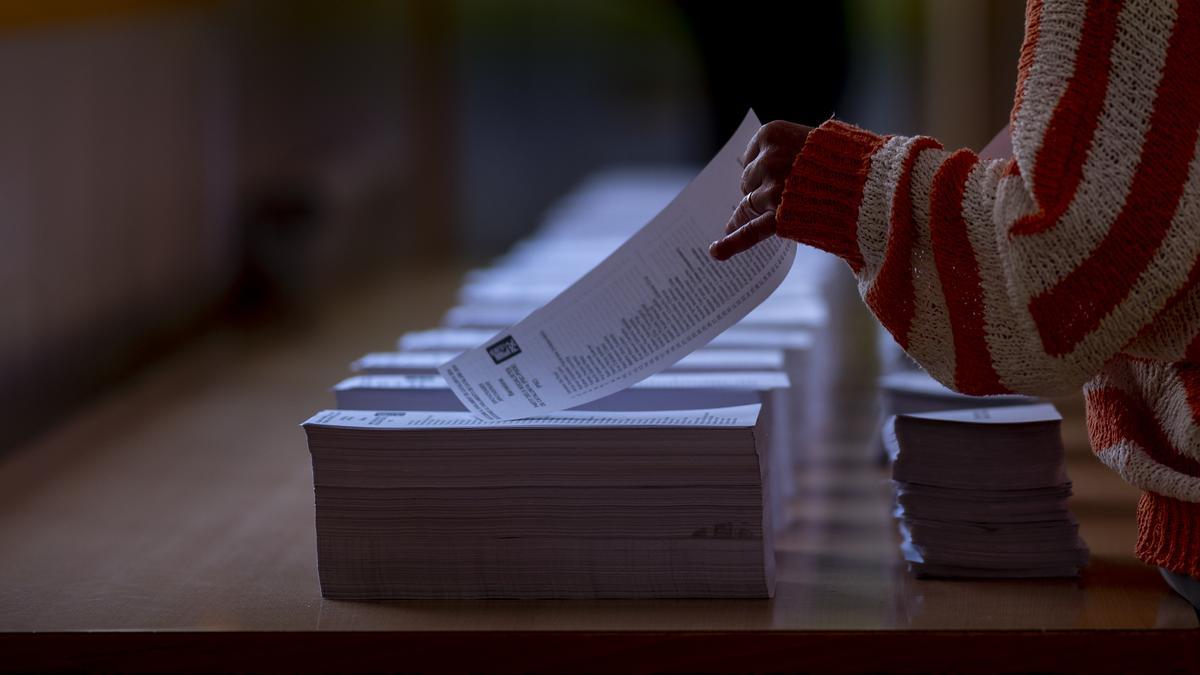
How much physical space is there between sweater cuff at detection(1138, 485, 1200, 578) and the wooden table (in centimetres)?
3

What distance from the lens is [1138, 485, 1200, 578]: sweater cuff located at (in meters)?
0.88

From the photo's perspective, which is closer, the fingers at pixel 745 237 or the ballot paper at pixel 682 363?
the fingers at pixel 745 237

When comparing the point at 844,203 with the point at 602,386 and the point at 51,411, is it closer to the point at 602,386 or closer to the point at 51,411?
the point at 602,386

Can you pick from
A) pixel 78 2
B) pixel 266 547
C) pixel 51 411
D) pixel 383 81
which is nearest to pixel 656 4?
pixel 383 81

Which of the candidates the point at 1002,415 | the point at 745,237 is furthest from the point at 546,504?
the point at 1002,415

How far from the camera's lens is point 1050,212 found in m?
0.75

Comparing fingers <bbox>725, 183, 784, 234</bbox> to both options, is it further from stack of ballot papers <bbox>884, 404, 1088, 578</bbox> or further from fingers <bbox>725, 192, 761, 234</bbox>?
stack of ballot papers <bbox>884, 404, 1088, 578</bbox>

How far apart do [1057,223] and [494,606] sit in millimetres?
468

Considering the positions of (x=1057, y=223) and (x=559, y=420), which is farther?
(x=559, y=420)

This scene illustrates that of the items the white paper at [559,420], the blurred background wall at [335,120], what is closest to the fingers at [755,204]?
the white paper at [559,420]

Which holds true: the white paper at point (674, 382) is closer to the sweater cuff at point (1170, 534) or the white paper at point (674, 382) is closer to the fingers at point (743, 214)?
the fingers at point (743, 214)

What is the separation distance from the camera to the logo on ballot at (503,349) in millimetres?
934

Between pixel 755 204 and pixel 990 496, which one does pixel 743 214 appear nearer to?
pixel 755 204

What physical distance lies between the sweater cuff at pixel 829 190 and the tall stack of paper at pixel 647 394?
0.19 metres
